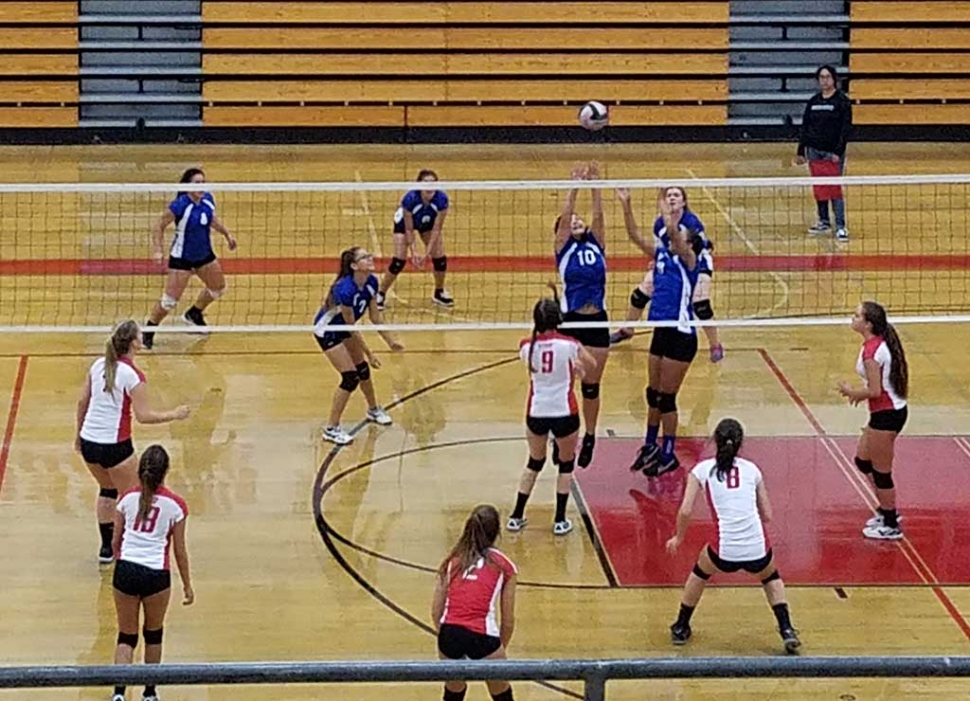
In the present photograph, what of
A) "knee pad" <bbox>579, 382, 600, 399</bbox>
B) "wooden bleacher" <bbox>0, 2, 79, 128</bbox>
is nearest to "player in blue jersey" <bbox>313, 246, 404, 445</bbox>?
"knee pad" <bbox>579, 382, 600, 399</bbox>

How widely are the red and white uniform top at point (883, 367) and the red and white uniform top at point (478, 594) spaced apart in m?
3.61

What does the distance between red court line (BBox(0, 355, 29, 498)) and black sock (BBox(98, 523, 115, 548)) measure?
162 centimetres

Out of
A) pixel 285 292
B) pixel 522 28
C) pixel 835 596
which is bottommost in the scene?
pixel 835 596

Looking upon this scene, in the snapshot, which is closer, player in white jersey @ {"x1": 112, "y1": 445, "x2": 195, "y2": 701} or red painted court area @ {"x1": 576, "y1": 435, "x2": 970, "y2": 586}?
player in white jersey @ {"x1": 112, "y1": 445, "x2": 195, "y2": 701}

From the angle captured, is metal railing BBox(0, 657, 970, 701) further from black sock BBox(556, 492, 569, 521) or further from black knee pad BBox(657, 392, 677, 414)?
black knee pad BBox(657, 392, 677, 414)

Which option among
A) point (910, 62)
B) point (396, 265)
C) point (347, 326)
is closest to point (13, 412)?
point (347, 326)

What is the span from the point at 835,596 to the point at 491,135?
15.8 metres

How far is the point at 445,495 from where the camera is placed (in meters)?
12.0

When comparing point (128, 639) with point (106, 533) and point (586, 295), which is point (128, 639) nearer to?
point (106, 533)

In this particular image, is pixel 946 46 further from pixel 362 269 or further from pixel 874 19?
pixel 362 269

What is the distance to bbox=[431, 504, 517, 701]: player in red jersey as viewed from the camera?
797cm

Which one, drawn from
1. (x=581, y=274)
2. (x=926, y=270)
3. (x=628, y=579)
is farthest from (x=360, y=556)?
(x=926, y=270)

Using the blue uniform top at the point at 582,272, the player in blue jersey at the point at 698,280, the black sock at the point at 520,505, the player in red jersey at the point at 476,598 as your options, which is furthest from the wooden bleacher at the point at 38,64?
the player in red jersey at the point at 476,598

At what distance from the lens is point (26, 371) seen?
576 inches
